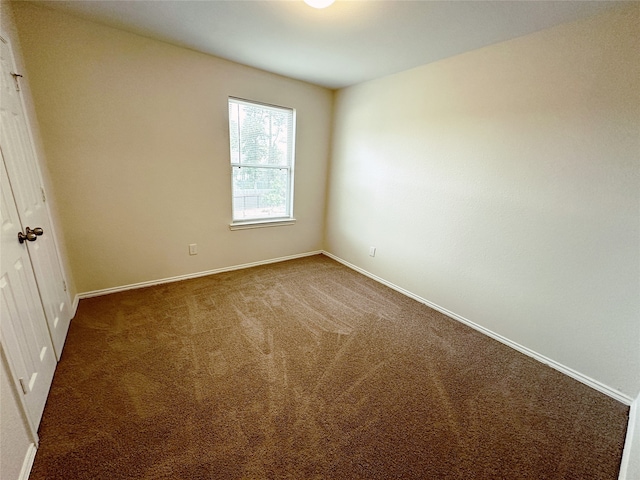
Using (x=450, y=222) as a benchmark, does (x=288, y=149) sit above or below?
above

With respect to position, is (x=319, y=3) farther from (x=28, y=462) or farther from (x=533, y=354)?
(x=533, y=354)

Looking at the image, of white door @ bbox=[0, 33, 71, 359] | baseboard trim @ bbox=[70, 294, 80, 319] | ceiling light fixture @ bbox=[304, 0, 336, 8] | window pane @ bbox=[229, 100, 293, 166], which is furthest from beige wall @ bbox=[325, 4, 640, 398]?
baseboard trim @ bbox=[70, 294, 80, 319]

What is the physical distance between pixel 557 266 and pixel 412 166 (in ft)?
4.94

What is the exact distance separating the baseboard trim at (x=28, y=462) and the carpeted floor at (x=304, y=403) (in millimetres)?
34

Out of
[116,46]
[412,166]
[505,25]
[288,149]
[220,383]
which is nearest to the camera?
[220,383]

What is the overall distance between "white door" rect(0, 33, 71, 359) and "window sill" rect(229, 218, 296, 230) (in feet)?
5.32

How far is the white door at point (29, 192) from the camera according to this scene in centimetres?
142

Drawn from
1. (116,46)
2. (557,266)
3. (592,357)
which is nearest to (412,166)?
(557,266)

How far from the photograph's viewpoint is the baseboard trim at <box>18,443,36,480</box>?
42.7 inches

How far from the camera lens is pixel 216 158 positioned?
2.90 metres

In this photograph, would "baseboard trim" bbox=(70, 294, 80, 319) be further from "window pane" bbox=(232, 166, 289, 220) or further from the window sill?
"window pane" bbox=(232, 166, 289, 220)

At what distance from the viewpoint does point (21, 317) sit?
1.30 m

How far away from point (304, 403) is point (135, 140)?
8.85ft

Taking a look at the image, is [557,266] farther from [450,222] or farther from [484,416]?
[484,416]
